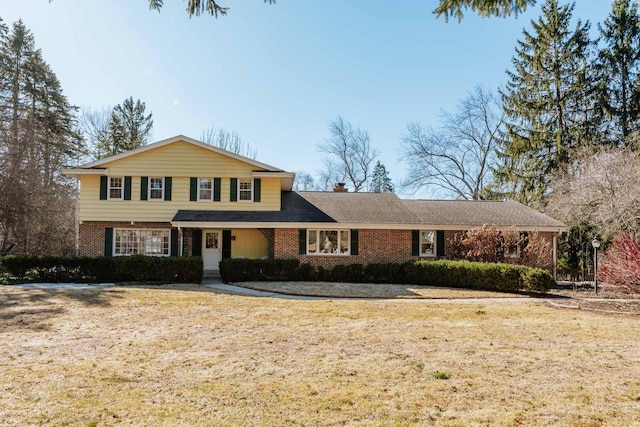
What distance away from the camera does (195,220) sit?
699 inches

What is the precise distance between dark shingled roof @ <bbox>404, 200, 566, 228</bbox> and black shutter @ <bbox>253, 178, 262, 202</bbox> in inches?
302

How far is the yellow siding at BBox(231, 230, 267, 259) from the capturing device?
1973 centimetres

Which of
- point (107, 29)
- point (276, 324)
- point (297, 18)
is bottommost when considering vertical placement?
point (276, 324)

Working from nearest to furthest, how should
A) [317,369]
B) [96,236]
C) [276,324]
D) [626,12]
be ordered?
[317,369] → [276,324] → [96,236] → [626,12]

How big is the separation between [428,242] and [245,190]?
898 cm

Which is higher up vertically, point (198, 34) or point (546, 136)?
point (546, 136)

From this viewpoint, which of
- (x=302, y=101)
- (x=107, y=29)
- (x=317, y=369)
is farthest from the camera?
(x=302, y=101)

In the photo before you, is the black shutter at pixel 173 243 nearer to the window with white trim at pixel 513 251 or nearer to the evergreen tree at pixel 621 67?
the window with white trim at pixel 513 251

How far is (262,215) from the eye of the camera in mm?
18859

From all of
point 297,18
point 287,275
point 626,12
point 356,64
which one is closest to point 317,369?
point 297,18

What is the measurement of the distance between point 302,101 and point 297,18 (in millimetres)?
14897

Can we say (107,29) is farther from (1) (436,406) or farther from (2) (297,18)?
(1) (436,406)

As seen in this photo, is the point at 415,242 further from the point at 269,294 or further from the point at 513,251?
the point at 269,294

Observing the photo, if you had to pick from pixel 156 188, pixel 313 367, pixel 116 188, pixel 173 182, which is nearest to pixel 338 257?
pixel 173 182
